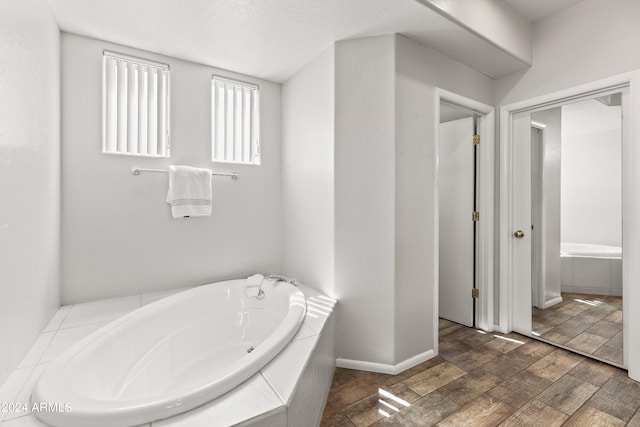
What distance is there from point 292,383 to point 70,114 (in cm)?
217

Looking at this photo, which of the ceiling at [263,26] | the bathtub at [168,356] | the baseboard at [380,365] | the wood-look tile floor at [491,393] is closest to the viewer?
the bathtub at [168,356]

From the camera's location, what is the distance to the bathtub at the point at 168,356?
0.87 m

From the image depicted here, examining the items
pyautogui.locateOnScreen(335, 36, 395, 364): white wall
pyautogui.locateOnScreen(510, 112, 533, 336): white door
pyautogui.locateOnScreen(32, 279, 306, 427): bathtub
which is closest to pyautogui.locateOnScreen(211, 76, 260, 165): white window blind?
pyautogui.locateOnScreen(335, 36, 395, 364): white wall

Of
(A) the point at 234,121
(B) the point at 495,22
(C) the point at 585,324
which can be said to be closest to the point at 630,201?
(C) the point at 585,324

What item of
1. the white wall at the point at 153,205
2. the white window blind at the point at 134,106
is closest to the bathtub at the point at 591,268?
the white wall at the point at 153,205

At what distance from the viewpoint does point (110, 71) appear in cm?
201

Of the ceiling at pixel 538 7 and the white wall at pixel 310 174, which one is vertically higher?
the ceiling at pixel 538 7

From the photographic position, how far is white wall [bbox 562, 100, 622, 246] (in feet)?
6.32

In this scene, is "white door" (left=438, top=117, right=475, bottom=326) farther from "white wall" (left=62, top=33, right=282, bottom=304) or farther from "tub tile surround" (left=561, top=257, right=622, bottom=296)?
"white wall" (left=62, top=33, right=282, bottom=304)

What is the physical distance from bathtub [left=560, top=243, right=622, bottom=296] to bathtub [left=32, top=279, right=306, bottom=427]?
2.13 m

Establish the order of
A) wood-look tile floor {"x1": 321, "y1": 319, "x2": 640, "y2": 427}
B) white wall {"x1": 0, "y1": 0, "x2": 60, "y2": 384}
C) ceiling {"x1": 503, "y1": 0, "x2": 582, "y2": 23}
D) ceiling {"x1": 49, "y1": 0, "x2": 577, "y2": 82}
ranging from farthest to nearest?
ceiling {"x1": 503, "y1": 0, "x2": 582, "y2": 23}
ceiling {"x1": 49, "y1": 0, "x2": 577, "y2": 82}
wood-look tile floor {"x1": 321, "y1": 319, "x2": 640, "y2": 427}
white wall {"x1": 0, "y1": 0, "x2": 60, "y2": 384}

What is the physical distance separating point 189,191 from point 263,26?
1247mm

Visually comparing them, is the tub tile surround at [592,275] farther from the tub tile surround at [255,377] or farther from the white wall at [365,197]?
the tub tile surround at [255,377]

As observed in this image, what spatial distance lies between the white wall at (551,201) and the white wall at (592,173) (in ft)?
0.14
